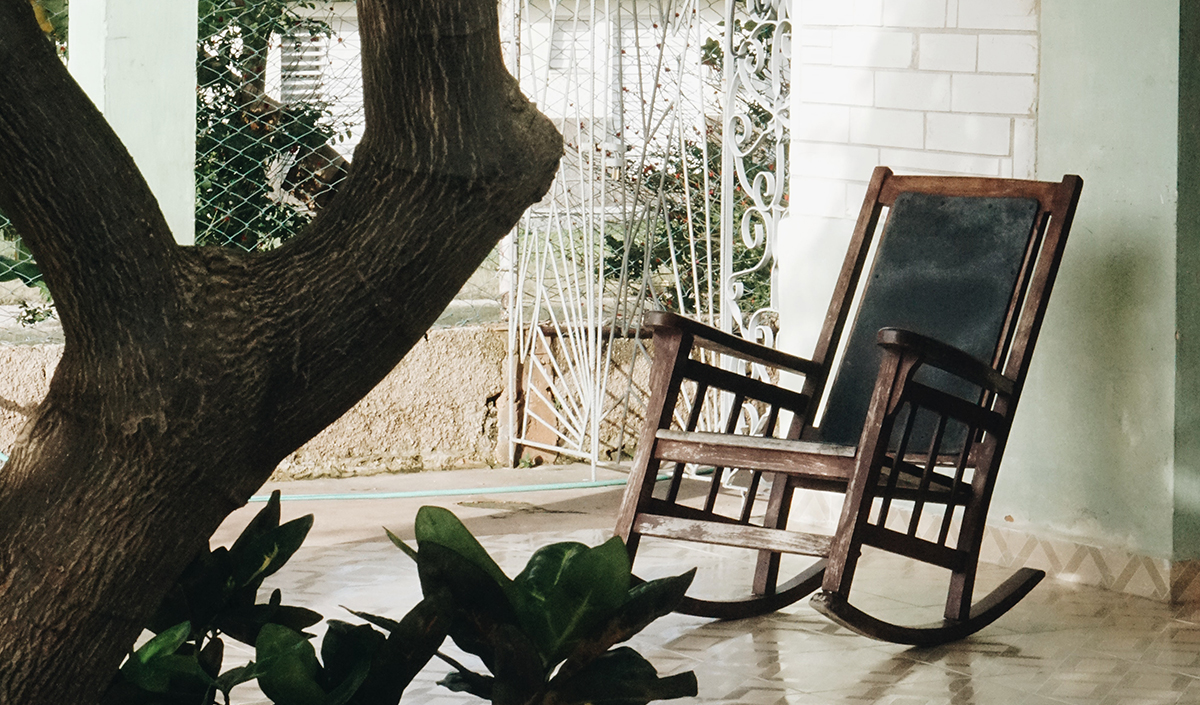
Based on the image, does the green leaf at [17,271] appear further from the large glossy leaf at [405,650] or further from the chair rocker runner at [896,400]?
the large glossy leaf at [405,650]

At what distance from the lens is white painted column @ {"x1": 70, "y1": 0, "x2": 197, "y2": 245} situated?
3180 millimetres

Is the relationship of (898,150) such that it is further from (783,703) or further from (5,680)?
(5,680)

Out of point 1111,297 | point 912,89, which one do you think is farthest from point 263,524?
point 912,89

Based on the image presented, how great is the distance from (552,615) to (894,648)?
6.34ft

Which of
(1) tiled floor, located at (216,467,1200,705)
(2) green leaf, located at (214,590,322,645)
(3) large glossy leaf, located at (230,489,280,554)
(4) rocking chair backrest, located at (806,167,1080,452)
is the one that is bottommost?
(1) tiled floor, located at (216,467,1200,705)

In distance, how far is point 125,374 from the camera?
1067mm

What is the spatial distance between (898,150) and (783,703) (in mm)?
1892

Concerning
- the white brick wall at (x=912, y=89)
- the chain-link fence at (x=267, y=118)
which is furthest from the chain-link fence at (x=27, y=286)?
the white brick wall at (x=912, y=89)

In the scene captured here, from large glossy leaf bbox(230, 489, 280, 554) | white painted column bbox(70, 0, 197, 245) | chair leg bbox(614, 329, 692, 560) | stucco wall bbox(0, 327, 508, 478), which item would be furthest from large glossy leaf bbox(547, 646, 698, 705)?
stucco wall bbox(0, 327, 508, 478)

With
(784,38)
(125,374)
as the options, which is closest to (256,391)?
(125,374)

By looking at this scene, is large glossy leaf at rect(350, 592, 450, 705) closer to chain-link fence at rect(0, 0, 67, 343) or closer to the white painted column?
the white painted column

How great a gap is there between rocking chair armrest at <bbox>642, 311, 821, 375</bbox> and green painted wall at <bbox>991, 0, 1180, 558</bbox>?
0.76 m

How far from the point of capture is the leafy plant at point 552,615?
3.77 feet

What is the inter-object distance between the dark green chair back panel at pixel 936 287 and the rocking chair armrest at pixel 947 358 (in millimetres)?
229
